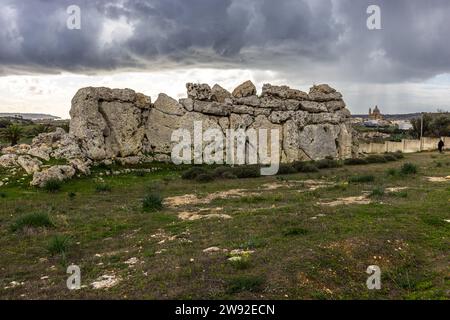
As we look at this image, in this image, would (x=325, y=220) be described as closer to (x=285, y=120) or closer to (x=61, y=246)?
(x=61, y=246)

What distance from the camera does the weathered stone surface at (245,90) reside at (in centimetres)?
3331

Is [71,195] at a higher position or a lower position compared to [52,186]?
lower

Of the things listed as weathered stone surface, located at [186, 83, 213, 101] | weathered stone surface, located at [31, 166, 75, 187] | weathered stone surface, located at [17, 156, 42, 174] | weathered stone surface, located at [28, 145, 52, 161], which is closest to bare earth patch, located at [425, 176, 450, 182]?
weathered stone surface, located at [186, 83, 213, 101]

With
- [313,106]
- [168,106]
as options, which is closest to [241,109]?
[168,106]

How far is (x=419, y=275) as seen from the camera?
26.0 feet

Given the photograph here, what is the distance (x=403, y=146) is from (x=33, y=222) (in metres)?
42.6

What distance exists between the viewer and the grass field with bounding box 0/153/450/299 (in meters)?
7.24

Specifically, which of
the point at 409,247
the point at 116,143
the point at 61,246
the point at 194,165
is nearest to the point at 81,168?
the point at 116,143

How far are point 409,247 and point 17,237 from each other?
31.5 ft

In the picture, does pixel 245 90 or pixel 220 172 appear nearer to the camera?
pixel 220 172

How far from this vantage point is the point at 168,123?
98.1ft

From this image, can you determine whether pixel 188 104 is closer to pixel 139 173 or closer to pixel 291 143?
pixel 139 173

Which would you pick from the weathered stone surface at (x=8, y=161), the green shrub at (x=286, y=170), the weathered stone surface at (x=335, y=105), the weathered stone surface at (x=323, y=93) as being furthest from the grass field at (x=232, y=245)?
the weathered stone surface at (x=323, y=93)

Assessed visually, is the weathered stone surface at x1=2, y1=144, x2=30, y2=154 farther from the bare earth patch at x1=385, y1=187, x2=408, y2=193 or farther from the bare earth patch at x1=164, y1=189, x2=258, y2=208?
the bare earth patch at x1=385, y1=187, x2=408, y2=193
